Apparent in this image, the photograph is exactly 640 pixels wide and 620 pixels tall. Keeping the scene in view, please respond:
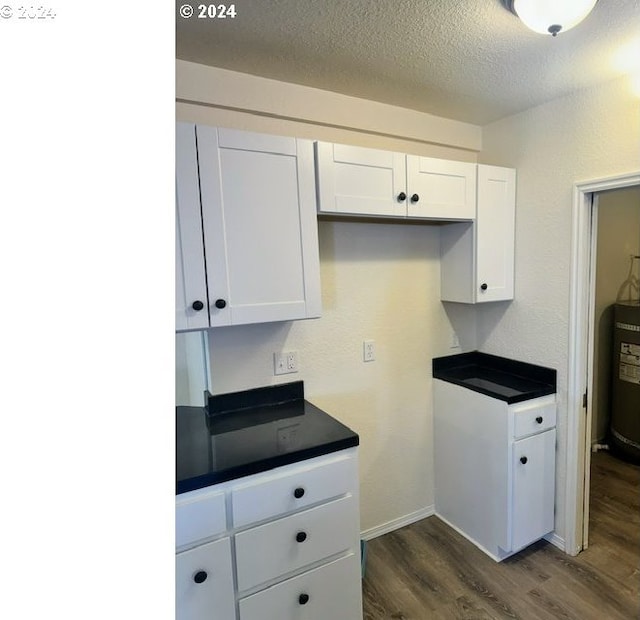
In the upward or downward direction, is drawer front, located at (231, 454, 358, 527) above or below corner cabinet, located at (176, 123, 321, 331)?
below

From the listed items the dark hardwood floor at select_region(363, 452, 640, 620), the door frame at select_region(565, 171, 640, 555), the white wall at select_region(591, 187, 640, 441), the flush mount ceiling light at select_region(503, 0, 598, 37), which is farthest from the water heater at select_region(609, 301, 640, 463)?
the flush mount ceiling light at select_region(503, 0, 598, 37)

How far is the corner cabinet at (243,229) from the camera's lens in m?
1.46

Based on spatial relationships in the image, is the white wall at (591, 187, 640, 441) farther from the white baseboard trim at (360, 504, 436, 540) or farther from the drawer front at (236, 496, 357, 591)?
the drawer front at (236, 496, 357, 591)

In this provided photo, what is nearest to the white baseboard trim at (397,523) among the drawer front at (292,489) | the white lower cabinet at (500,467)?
the white lower cabinet at (500,467)

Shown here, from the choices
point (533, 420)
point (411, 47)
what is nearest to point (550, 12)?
point (411, 47)

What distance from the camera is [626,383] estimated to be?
10.1 feet

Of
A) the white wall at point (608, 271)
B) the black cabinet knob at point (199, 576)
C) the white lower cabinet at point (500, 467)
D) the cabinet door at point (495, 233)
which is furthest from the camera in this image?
the white wall at point (608, 271)

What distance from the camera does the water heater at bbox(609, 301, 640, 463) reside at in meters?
3.00

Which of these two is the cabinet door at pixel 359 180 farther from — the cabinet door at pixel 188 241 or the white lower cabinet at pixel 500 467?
the white lower cabinet at pixel 500 467

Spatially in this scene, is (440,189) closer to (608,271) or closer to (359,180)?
(359,180)

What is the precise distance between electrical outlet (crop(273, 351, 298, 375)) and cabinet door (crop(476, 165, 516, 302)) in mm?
1073
